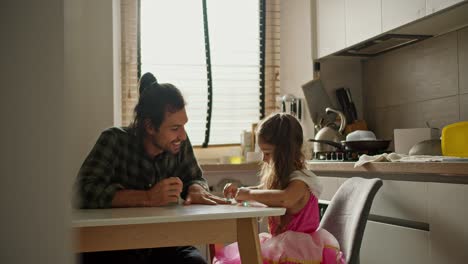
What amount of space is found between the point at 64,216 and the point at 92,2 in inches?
117

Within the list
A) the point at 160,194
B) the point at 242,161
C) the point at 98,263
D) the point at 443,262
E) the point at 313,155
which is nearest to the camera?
the point at 160,194

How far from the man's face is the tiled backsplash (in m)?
1.55

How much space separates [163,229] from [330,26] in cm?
246

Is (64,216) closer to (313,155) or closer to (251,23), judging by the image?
(313,155)

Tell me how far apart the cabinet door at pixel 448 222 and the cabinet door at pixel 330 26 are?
4.89ft

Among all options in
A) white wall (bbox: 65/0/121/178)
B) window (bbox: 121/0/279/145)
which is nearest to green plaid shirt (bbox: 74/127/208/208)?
white wall (bbox: 65/0/121/178)

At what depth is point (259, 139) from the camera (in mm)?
2197

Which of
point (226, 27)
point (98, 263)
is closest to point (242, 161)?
point (226, 27)

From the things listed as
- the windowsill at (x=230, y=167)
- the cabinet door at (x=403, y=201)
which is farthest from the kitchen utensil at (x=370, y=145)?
the windowsill at (x=230, y=167)

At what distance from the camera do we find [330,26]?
11.5 ft

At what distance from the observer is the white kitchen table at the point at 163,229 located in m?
→ 1.33

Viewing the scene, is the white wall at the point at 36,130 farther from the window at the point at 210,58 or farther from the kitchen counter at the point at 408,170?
the window at the point at 210,58

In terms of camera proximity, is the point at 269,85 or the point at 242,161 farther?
the point at 269,85

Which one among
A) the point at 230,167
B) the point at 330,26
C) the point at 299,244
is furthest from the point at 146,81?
the point at 330,26
